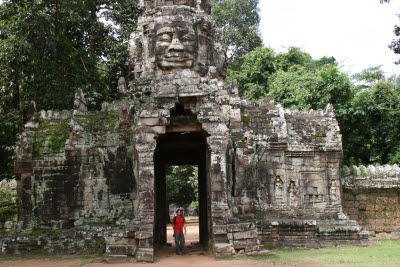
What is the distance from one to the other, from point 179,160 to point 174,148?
0.96m

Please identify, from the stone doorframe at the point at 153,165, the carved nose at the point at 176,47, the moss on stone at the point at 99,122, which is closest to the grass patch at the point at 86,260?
the stone doorframe at the point at 153,165

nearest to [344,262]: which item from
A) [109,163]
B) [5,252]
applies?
[109,163]

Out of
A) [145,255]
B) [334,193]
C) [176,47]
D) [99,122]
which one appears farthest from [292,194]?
[99,122]

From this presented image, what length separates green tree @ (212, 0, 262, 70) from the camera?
120ft

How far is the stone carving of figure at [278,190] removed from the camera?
13.9 meters

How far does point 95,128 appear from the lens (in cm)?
1395

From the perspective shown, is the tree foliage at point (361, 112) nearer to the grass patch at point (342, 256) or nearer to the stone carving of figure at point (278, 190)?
the stone carving of figure at point (278, 190)

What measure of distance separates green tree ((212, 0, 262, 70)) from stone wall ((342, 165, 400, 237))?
21.5m

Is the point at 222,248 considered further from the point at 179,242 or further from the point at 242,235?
the point at 179,242

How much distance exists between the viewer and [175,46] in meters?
13.9

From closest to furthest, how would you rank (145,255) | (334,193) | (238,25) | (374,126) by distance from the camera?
(145,255) < (334,193) < (374,126) < (238,25)

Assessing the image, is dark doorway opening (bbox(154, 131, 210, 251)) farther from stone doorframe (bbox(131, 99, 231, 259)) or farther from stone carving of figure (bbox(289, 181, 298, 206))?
stone carving of figure (bbox(289, 181, 298, 206))

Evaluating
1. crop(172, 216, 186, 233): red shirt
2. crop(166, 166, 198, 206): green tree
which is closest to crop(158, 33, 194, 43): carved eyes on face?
crop(172, 216, 186, 233): red shirt

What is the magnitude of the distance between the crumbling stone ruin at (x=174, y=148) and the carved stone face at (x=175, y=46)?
34mm
